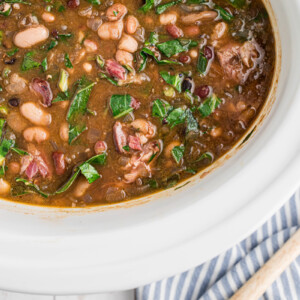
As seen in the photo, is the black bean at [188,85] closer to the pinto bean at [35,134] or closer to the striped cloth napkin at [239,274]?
the pinto bean at [35,134]

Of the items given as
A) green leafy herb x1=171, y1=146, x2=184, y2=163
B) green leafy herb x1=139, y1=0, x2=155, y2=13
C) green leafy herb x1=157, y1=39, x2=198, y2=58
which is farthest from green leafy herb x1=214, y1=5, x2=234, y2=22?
green leafy herb x1=171, y1=146, x2=184, y2=163

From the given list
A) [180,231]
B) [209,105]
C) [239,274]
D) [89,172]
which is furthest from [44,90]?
[239,274]

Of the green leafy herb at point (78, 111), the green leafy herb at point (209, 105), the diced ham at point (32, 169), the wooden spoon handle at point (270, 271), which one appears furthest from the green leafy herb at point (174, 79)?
the wooden spoon handle at point (270, 271)

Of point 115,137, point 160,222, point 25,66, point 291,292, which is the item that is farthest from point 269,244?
point 25,66

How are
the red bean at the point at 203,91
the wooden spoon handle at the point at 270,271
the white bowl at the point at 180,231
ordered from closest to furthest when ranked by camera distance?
the white bowl at the point at 180,231
the red bean at the point at 203,91
the wooden spoon handle at the point at 270,271

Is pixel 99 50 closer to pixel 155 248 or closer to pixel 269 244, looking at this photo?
pixel 155 248
